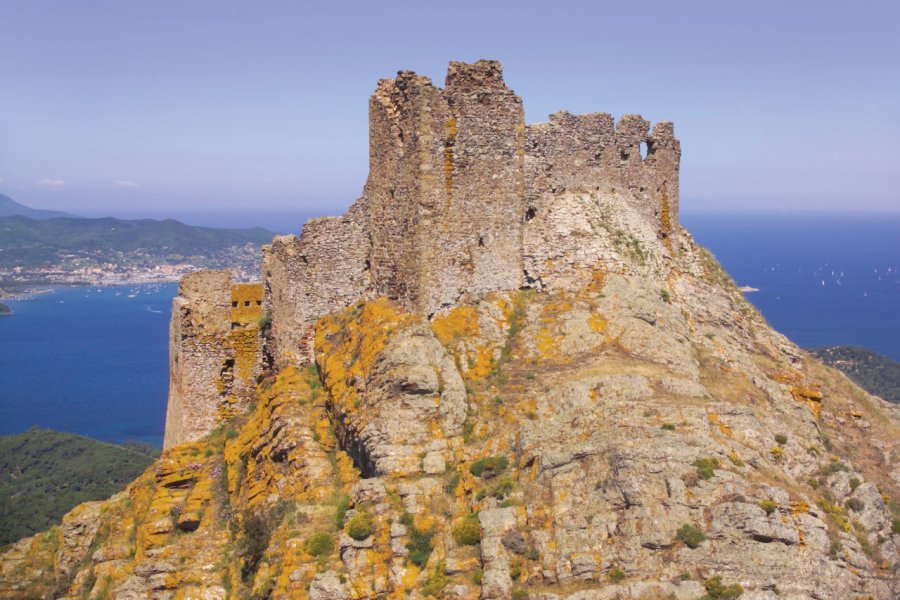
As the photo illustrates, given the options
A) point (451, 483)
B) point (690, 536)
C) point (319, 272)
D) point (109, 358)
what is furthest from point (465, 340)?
point (109, 358)

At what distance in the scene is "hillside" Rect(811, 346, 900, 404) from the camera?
87162 mm

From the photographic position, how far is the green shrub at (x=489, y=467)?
16.4 meters

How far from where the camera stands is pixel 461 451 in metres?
17.1

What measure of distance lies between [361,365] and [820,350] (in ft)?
323

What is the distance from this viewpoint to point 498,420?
17.5 m

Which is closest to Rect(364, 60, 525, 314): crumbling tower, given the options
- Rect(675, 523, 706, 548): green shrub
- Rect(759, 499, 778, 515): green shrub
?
Rect(675, 523, 706, 548): green shrub

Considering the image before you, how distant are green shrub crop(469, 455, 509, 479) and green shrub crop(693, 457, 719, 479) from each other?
3.75 meters

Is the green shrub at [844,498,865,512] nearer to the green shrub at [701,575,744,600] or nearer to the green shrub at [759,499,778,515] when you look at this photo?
the green shrub at [759,499,778,515]

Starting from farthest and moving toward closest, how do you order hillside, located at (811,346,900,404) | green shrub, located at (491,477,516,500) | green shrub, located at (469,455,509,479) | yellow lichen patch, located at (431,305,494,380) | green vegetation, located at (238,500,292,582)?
1. hillside, located at (811,346,900,404)
2. yellow lichen patch, located at (431,305,494,380)
3. green vegetation, located at (238,500,292,582)
4. green shrub, located at (469,455,509,479)
5. green shrub, located at (491,477,516,500)

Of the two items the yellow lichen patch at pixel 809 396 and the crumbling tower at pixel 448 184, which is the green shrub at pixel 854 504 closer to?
the yellow lichen patch at pixel 809 396

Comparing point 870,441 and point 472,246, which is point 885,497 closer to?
point 870,441

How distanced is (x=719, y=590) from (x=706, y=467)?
7.93 feet

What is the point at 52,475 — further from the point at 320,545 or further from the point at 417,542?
the point at 417,542

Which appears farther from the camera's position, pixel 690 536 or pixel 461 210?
pixel 461 210
